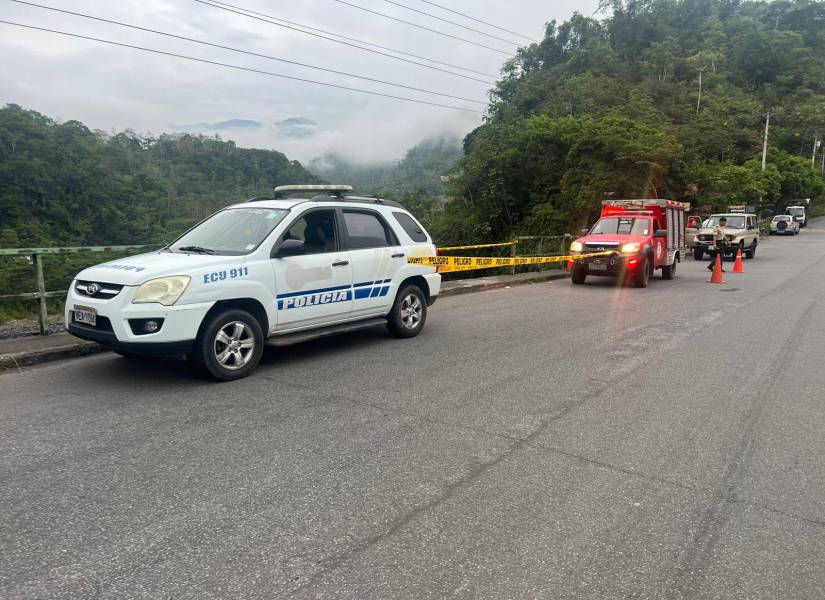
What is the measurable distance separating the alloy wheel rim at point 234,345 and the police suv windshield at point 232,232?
0.84 metres

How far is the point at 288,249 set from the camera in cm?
653

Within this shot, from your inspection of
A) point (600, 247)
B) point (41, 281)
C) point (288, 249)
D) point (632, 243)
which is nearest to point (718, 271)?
point (632, 243)

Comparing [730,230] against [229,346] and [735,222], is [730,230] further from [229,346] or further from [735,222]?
[229,346]

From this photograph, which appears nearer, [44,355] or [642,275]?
[44,355]

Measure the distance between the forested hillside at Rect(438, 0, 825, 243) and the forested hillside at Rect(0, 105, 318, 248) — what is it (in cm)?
2013

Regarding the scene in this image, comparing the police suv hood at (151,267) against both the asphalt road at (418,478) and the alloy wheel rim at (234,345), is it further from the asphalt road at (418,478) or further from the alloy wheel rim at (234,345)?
the asphalt road at (418,478)

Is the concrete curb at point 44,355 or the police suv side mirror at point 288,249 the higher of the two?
the police suv side mirror at point 288,249

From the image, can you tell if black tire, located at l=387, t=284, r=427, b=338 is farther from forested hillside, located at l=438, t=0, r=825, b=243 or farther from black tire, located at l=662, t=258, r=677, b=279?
forested hillside, located at l=438, t=0, r=825, b=243

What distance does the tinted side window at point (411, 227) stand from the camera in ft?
27.2

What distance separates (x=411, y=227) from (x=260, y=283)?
285 centimetres

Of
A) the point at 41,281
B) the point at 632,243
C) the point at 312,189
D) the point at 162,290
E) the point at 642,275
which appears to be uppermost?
the point at 312,189

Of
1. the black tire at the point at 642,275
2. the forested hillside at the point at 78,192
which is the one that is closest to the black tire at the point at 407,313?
the black tire at the point at 642,275

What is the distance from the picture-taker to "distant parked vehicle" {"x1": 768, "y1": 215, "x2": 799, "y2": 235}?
161ft

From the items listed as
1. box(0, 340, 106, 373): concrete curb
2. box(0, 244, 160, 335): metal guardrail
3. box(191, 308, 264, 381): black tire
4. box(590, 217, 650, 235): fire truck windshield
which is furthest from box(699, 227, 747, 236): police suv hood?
box(0, 340, 106, 373): concrete curb
